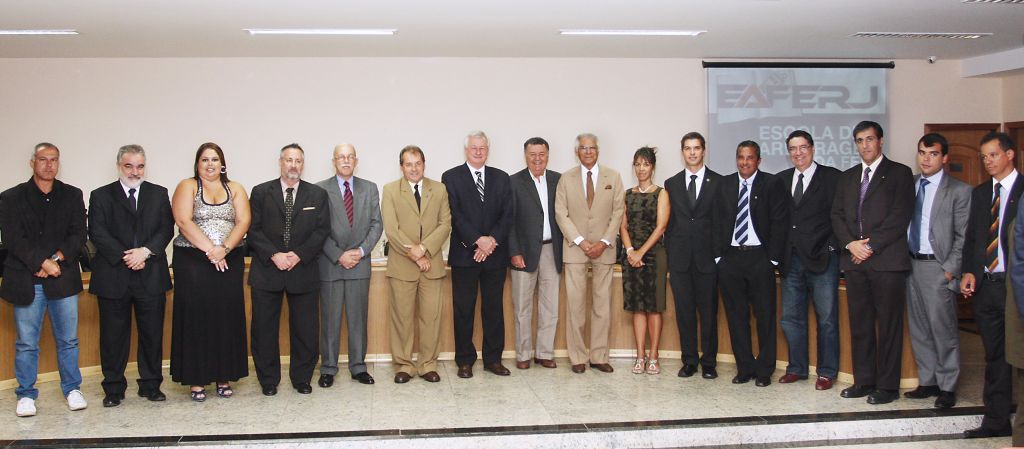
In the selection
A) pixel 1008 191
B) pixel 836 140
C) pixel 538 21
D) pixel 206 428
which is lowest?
pixel 206 428

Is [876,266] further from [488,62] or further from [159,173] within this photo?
[159,173]

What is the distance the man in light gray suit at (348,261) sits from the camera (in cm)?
578

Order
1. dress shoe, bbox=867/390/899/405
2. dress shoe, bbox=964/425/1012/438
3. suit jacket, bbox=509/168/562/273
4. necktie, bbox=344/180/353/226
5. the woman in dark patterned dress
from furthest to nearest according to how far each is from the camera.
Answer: suit jacket, bbox=509/168/562/273
the woman in dark patterned dress
necktie, bbox=344/180/353/226
dress shoe, bbox=867/390/899/405
dress shoe, bbox=964/425/1012/438

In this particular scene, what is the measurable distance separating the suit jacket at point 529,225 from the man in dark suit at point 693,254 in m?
0.85

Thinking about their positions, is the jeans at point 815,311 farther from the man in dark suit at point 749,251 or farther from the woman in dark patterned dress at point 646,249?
the woman in dark patterned dress at point 646,249

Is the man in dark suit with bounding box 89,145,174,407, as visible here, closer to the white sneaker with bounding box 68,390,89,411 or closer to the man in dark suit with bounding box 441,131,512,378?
the white sneaker with bounding box 68,390,89,411

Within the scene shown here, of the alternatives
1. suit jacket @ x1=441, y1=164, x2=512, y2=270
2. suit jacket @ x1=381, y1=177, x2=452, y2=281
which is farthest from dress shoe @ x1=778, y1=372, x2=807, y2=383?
suit jacket @ x1=381, y1=177, x2=452, y2=281

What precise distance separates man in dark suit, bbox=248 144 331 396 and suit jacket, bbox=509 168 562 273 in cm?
140

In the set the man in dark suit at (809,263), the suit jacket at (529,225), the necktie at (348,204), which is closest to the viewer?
the man in dark suit at (809,263)

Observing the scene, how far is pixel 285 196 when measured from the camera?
217 inches

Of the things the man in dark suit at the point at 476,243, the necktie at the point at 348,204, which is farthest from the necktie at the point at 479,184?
the necktie at the point at 348,204

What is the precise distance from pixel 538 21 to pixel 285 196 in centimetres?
226

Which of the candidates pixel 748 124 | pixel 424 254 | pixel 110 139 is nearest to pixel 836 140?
pixel 748 124

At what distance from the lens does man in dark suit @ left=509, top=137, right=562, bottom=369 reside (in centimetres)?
623
